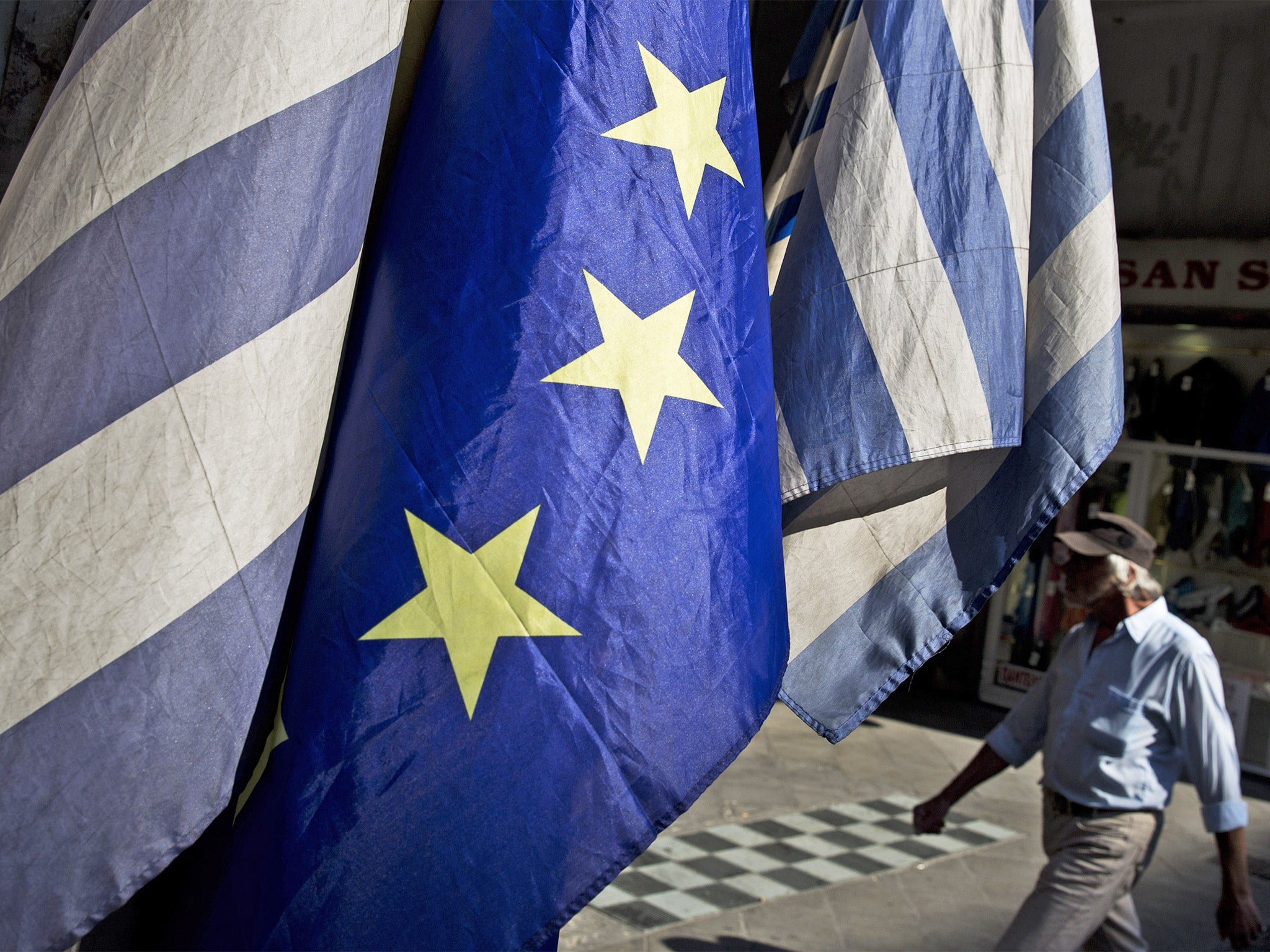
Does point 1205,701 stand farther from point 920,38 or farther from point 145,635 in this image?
point 145,635

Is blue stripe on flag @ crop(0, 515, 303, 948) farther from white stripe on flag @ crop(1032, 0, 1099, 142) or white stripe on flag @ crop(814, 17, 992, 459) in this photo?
white stripe on flag @ crop(1032, 0, 1099, 142)

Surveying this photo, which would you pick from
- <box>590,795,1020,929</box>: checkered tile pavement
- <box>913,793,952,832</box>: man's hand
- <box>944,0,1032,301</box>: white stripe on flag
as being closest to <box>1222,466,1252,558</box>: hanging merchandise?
<box>590,795,1020,929</box>: checkered tile pavement

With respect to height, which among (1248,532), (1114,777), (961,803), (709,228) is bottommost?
(961,803)

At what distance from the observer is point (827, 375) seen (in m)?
1.21

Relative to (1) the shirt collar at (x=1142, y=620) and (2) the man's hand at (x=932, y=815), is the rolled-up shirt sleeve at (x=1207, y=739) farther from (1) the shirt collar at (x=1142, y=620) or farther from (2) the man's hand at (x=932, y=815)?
(2) the man's hand at (x=932, y=815)

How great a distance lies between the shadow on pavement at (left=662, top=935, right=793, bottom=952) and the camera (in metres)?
4.10

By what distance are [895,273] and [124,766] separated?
931mm

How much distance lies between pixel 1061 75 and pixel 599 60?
0.64 metres

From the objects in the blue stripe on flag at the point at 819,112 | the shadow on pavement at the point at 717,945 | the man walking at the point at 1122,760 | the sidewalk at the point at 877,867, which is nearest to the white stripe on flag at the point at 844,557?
the blue stripe on flag at the point at 819,112

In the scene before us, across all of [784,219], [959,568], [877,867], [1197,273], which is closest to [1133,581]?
[959,568]

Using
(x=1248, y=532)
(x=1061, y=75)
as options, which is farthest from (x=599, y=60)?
(x=1248, y=532)

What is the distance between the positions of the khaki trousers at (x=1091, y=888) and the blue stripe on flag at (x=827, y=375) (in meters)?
2.36

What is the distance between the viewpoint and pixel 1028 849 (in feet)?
17.9

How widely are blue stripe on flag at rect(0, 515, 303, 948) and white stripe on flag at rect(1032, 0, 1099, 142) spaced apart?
107 centimetres
